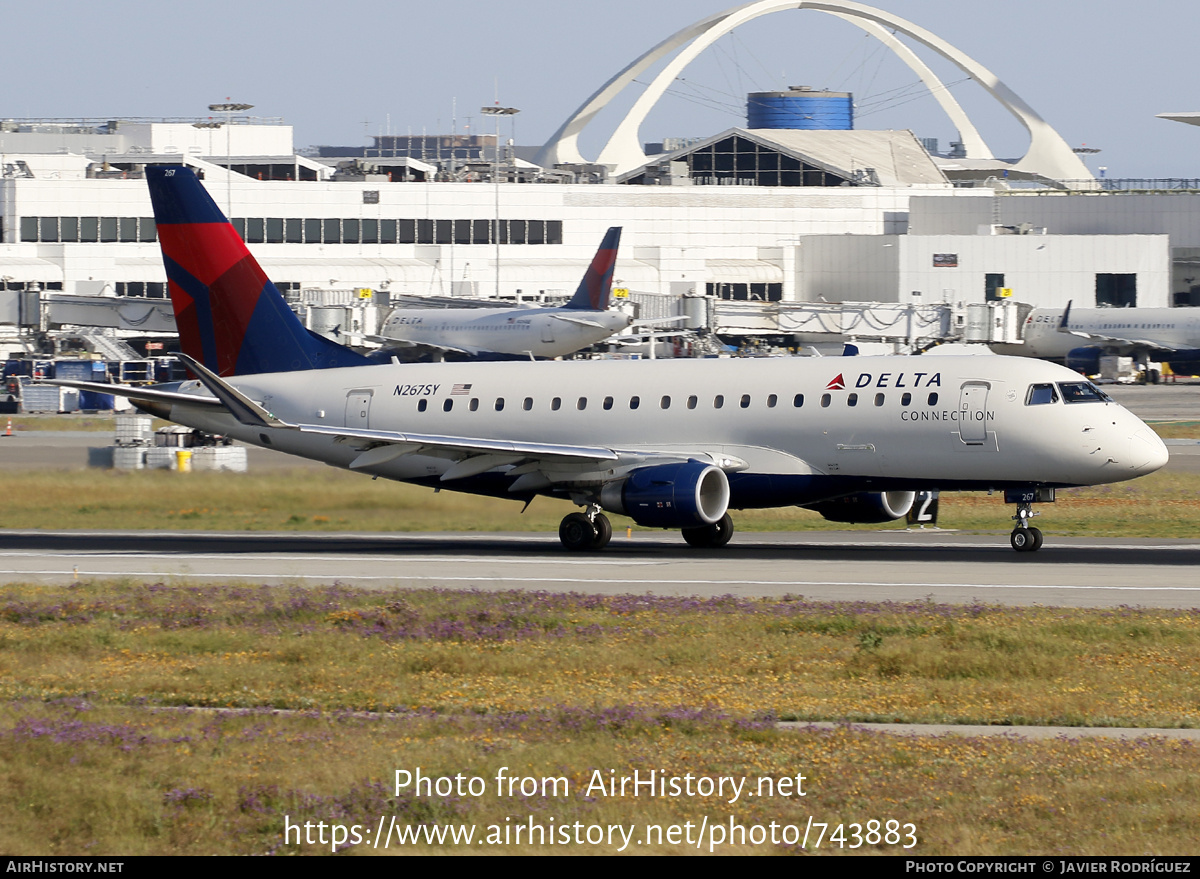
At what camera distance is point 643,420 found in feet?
113

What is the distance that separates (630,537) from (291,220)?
90309 mm

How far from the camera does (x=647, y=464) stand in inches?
1313

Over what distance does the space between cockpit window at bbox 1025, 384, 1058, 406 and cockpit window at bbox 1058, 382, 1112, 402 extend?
20 centimetres

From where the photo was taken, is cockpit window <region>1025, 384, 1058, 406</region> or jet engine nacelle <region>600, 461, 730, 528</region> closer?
cockpit window <region>1025, 384, 1058, 406</region>

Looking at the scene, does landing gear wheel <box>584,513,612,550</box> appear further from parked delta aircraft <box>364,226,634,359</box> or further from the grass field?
parked delta aircraft <box>364,226,634,359</box>

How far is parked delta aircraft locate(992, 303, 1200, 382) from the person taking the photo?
350 ft

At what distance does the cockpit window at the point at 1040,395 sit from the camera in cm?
3133

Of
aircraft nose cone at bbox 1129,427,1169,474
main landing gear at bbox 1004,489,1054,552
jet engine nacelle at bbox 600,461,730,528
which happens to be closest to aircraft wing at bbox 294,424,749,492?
jet engine nacelle at bbox 600,461,730,528

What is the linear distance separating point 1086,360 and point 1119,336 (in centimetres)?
319

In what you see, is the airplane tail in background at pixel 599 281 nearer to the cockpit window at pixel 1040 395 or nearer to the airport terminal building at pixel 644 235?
the airport terminal building at pixel 644 235

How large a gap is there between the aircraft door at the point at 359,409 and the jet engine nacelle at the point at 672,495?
7.36 meters

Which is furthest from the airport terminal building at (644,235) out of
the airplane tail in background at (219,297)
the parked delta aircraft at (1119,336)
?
the airplane tail in background at (219,297)

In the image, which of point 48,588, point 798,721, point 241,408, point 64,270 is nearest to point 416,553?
point 241,408

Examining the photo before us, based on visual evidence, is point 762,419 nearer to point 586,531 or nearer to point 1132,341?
point 586,531
